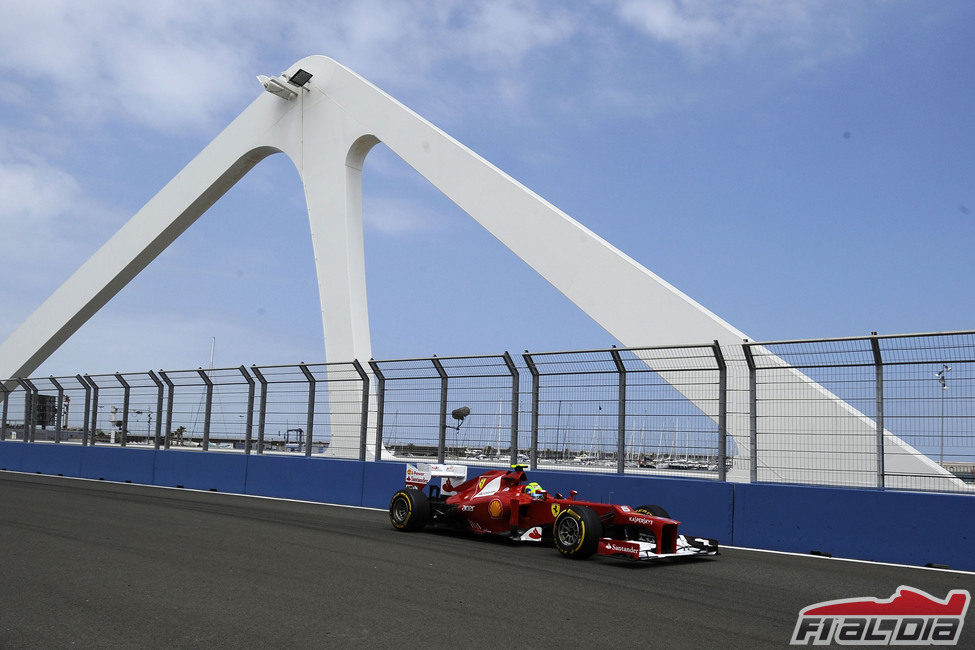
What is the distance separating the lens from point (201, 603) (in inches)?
220

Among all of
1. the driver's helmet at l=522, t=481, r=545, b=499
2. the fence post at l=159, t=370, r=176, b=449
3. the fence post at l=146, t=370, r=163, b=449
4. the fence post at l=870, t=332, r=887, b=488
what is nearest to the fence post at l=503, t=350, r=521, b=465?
the driver's helmet at l=522, t=481, r=545, b=499

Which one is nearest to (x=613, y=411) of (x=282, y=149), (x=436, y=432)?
(x=436, y=432)

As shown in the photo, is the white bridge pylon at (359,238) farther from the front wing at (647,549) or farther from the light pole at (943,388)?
the front wing at (647,549)

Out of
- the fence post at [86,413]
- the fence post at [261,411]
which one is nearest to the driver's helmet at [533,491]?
the fence post at [261,411]

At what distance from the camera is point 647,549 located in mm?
7992

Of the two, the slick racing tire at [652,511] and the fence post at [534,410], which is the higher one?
the fence post at [534,410]

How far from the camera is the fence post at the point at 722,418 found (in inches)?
415

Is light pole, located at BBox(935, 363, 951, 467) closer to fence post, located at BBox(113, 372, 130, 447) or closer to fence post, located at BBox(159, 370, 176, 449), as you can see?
fence post, located at BBox(159, 370, 176, 449)

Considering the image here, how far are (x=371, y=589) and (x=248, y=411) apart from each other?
37.3 feet

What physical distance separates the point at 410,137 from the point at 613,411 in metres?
11.9

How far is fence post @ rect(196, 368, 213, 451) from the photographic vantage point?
698 inches

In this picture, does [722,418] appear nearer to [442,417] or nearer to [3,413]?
[442,417]

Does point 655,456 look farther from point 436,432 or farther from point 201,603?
point 201,603

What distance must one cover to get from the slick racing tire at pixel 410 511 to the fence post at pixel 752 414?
392cm
